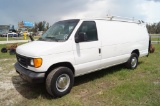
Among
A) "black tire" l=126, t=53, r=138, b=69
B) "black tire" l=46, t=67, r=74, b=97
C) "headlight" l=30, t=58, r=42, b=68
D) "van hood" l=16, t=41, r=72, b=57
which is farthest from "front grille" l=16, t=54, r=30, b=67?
"black tire" l=126, t=53, r=138, b=69

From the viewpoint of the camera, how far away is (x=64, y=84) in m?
4.54

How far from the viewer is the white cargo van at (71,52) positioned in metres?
4.14

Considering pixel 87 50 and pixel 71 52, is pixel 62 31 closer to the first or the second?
pixel 71 52

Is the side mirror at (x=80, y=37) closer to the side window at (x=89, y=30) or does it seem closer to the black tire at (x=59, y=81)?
the side window at (x=89, y=30)

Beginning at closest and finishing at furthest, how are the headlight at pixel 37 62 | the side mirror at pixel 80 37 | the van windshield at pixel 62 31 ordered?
the headlight at pixel 37 62 → the side mirror at pixel 80 37 → the van windshield at pixel 62 31

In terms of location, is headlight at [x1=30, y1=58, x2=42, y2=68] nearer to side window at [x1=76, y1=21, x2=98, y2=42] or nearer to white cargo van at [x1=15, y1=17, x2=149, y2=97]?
white cargo van at [x1=15, y1=17, x2=149, y2=97]

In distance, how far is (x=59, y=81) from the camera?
4.42 metres

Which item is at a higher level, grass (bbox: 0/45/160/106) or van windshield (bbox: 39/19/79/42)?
van windshield (bbox: 39/19/79/42)

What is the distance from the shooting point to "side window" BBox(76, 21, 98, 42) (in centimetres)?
494

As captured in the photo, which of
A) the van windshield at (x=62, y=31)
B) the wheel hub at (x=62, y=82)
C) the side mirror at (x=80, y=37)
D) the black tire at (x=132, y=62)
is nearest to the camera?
the wheel hub at (x=62, y=82)

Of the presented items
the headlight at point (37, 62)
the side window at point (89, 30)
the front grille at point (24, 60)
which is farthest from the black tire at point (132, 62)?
the front grille at point (24, 60)

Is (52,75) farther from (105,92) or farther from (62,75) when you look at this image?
(105,92)

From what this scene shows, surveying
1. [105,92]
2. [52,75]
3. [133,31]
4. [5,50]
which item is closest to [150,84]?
[105,92]

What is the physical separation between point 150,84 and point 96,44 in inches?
82.1
